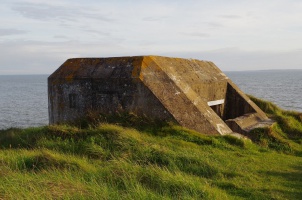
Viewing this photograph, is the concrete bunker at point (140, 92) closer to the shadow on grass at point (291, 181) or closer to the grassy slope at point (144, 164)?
the grassy slope at point (144, 164)

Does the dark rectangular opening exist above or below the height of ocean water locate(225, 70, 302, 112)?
above

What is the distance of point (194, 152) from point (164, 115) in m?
1.75

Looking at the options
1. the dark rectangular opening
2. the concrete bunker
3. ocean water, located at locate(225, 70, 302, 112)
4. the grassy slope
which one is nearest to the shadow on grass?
the grassy slope

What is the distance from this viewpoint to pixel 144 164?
16.6ft

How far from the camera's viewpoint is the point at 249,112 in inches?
398

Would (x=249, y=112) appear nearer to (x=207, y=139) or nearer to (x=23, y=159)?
(x=207, y=139)

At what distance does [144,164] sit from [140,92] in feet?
9.36

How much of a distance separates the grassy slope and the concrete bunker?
458 millimetres

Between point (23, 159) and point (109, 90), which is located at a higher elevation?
point (109, 90)

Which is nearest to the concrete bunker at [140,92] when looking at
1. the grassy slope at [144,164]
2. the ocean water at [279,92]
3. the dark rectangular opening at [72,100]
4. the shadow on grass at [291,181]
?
the dark rectangular opening at [72,100]

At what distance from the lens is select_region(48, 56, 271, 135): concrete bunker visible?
7633mm

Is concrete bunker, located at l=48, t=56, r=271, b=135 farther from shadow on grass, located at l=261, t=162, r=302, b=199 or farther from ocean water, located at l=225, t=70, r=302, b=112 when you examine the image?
ocean water, located at l=225, t=70, r=302, b=112

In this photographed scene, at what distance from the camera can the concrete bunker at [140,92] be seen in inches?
301

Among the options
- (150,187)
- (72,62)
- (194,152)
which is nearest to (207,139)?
(194,152)
